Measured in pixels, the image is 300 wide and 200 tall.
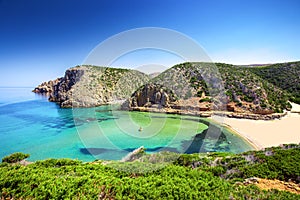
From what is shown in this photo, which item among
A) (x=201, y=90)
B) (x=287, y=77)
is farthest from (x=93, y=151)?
(x=287, y=77)

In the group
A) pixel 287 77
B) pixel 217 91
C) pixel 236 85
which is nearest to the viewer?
pixel 236 85

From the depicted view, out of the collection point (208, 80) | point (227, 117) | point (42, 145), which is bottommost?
point (42, 145)

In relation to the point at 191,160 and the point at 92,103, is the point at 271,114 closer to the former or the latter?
the point at 191,160

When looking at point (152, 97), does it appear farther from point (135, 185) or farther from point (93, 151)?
point (135, 185)

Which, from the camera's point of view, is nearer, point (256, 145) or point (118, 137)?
point (256, 145)

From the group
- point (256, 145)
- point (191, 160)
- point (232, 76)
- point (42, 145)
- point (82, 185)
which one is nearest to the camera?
point (82, 185)

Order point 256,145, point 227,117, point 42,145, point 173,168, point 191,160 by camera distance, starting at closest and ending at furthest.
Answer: point 173,168, point 191,160, point 256,145, point 42,145, point 227,117

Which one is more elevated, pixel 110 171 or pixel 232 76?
pixel 232 76

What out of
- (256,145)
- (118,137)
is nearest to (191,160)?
(256,145)
